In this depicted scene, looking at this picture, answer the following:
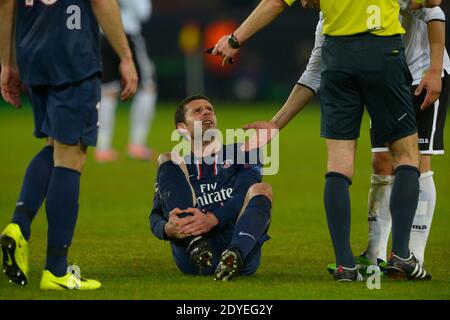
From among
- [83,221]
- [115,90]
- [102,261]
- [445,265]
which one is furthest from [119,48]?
[115,90]

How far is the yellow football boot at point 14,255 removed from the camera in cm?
568

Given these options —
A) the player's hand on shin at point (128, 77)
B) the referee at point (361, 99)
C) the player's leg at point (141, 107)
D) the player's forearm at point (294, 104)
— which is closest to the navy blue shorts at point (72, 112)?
the player's hand on shin at point (128, 77)

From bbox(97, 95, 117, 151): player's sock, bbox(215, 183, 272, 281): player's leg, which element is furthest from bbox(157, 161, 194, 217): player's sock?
bbox(97, 95, 117, 151): player's sock

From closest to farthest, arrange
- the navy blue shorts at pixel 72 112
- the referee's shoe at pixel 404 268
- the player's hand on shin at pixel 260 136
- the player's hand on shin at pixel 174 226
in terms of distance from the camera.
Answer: the navy blue shorts at pixel 72 112
the referee's shoe at pixel 404 268
the player's hand on shin at pixel 174 226
the player's hand on shin at pixel 260 136

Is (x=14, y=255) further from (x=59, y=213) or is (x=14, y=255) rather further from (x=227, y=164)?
(x=227, y=164)

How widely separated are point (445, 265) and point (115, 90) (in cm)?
945

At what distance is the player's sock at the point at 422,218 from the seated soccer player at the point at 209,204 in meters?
0.95

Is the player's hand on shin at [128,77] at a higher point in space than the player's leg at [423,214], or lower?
higher

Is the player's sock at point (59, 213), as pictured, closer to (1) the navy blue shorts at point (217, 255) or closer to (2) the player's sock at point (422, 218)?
(1) the navy blue shorts at point (217, 255)

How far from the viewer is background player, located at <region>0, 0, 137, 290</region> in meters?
5.69

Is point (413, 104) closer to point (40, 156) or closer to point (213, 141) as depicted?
point (213, 141)

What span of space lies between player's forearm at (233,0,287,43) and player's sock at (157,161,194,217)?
0.96m

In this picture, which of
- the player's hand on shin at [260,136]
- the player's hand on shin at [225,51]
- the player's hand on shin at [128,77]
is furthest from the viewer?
the player's hand on shin at [260,136]

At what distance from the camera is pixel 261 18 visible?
6027mm
